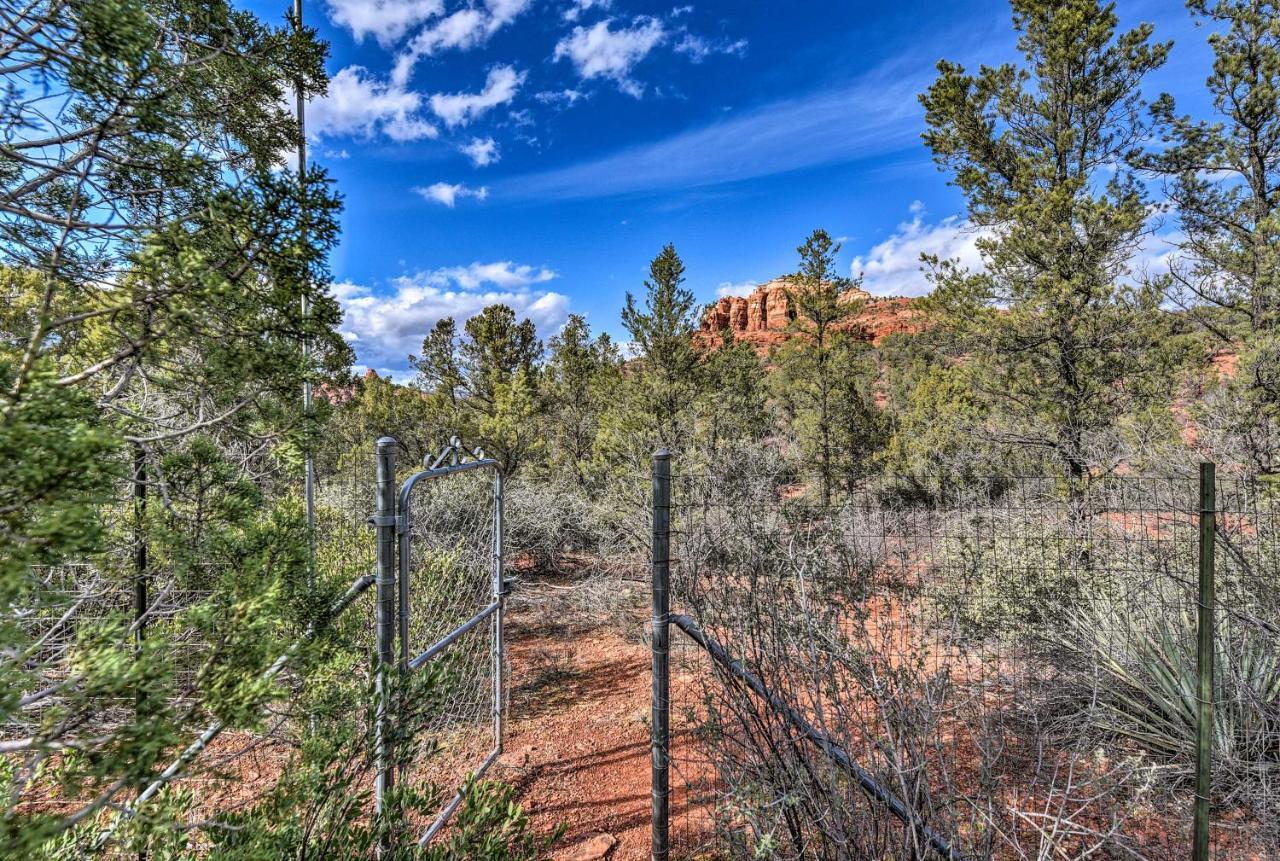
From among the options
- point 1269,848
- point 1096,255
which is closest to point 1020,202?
point 1096,255

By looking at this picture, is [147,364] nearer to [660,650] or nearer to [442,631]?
[660,650]

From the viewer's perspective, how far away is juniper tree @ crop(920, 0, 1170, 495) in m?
6.63

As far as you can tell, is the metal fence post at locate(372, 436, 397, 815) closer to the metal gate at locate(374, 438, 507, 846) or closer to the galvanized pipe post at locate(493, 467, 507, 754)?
the metal gate at locate(374, 438, 507, 846)

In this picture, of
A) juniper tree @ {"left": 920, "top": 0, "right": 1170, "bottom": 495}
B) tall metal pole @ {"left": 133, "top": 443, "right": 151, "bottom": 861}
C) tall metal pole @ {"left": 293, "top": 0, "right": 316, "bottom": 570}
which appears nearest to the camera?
tall metal pole @ {"left": 293, "top": 0, "right": 316, "bottom": 570}

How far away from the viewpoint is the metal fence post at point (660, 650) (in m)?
2.16

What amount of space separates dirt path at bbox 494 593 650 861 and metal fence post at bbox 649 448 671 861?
22.2 inches

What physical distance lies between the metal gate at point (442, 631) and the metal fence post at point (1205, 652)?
114 inches

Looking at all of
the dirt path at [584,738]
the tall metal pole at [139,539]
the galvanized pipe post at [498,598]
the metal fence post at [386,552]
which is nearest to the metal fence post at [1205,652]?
the dirt path at [584,738]

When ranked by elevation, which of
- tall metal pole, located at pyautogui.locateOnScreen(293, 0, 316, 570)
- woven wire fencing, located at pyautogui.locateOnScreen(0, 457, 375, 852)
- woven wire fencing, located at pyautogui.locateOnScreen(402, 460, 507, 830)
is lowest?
woven wire fencing, located at pyautogui.locateOnScreen(402, 460, 507, 830)

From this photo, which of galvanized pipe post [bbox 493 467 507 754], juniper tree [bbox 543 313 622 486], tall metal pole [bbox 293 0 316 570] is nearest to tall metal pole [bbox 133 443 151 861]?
tall metal pole [bbox 293 0 316 570]

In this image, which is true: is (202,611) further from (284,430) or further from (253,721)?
(284,430)

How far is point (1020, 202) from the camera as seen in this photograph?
685 centimetres

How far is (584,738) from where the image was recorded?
3658 mm

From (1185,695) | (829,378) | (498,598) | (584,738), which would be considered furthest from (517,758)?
(829,378)
